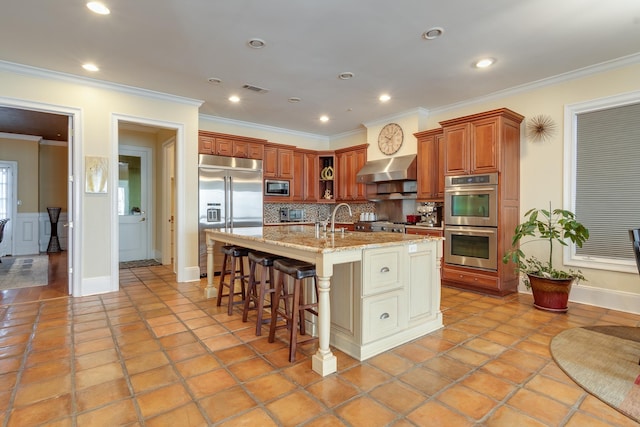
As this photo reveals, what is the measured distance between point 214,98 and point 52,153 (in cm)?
586

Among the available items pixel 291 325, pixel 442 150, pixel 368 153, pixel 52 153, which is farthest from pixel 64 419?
pixel 52 153

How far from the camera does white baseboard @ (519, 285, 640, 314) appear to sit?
3506 mm

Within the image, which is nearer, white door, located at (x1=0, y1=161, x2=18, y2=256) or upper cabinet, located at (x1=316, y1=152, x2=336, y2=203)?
upper cabinet, located at (x1=316, y1=152, x2=336, y2=203)

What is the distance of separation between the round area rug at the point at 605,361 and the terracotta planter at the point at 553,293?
489 millimetres

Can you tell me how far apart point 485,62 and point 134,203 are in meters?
6.71

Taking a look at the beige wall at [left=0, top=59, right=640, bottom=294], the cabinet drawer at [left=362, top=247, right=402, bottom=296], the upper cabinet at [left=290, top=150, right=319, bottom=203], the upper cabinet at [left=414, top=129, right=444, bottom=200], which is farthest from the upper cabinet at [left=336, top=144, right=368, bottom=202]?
the cabinet drawer at [left=362, top=247, right=402, bottom=296]

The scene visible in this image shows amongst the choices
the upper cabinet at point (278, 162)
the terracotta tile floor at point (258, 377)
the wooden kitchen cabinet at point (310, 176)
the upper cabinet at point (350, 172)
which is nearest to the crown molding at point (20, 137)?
the upper cabinet at point (278, 162)

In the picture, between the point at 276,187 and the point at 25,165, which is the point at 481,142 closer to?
the point at 276,187

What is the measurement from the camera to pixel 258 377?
2.17 m

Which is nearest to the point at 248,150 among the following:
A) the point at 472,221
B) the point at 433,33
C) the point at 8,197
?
the point at 433,33

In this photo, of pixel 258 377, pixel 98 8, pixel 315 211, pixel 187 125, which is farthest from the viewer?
pixel 315 211

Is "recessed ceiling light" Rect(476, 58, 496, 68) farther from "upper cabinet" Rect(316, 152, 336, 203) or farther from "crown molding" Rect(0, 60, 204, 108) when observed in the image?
"crown molding" Rect(0, 60, 204, 108)

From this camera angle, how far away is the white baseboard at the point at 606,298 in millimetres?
3506

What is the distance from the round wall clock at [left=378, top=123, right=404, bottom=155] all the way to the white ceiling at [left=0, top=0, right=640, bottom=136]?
45.2 inches
